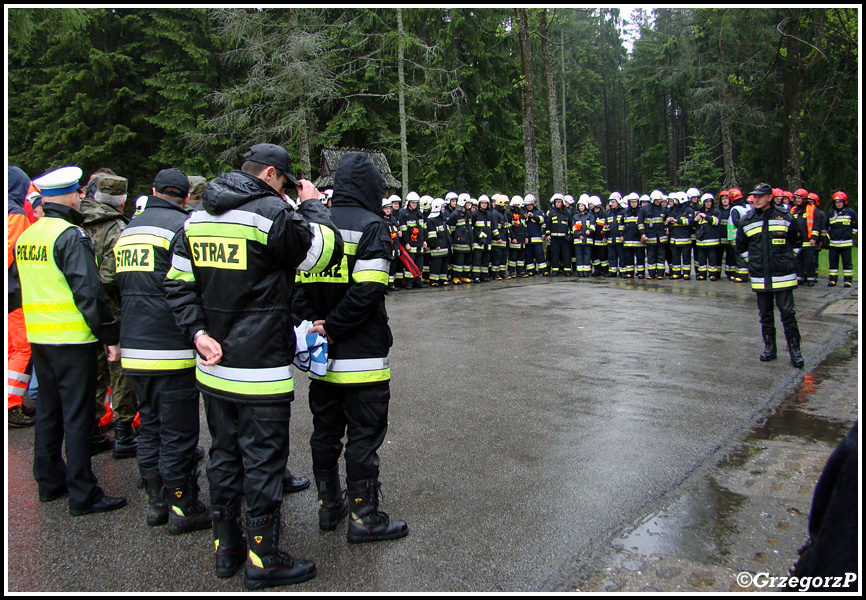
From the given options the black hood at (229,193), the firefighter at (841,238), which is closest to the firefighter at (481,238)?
the firefighter at (841,238)

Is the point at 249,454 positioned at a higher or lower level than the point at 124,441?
higher

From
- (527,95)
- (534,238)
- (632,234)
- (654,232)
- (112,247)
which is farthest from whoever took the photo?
(527,95)

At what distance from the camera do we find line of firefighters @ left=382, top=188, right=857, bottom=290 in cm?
1614

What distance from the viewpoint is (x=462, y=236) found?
1772 cm

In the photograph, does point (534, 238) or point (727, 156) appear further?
point (727, 156)

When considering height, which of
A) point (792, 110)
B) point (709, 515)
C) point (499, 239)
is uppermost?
point (792, 110)

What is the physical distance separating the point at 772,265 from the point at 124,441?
7531mm

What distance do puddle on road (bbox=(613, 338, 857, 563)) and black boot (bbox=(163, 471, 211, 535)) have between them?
8.33 feet

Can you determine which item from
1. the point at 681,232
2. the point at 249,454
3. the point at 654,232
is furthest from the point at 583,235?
the point at 249,454

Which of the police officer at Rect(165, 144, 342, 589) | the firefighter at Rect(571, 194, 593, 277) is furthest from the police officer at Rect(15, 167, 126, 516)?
the firefighter at Rect(571, 194, 593, 277)

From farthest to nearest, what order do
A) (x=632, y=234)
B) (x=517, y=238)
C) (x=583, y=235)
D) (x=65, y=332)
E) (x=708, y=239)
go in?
1. (x=517, y=238)
2. (x=583, y=235)
3. (x=632, y=234)
4. (x=708, y=239)
5. (x=65, y=332)

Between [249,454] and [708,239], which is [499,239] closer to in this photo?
[708,239]

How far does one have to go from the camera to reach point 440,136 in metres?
29.3

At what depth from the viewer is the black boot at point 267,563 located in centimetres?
333
